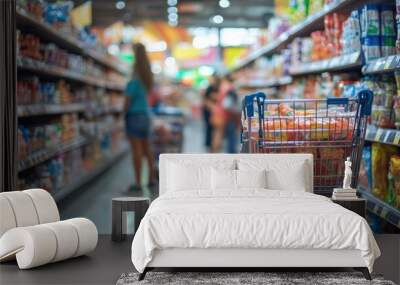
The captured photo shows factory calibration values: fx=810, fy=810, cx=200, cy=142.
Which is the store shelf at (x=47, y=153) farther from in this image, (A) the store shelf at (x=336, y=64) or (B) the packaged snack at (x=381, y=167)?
(B) the packaged snack at (x=381, y=167)

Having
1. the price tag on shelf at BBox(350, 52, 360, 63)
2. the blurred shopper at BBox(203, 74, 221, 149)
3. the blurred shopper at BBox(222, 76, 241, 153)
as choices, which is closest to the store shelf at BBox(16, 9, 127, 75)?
the price tag on shelf at BBox(350, 52, 360, 63)

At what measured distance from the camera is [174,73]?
32844mm

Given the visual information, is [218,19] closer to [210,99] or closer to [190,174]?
[210,99]

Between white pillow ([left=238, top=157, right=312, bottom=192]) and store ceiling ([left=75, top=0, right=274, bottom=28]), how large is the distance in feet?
39.6

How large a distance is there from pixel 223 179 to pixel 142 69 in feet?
16.4

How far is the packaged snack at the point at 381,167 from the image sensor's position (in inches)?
237

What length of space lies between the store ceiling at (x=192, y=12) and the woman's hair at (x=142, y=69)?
7.01 m

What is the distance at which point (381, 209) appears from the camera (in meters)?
5.71

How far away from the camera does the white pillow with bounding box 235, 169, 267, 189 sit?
529cm

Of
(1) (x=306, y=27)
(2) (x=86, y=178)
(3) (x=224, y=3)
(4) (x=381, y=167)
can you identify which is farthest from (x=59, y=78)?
(3) (x=224, y=3)

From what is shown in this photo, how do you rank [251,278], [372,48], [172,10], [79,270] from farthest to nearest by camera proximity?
[172,10] → [372,48] → [79,270] → [251,278]

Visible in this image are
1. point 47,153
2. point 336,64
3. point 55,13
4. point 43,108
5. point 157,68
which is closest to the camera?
point 336,64

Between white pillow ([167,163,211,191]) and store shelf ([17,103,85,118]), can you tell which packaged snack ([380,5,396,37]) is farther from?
store shelf ([17,103,85,118])

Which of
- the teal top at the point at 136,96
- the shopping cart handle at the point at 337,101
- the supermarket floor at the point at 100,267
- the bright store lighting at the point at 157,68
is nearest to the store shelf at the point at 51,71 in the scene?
the teal top at the point at 136,96
